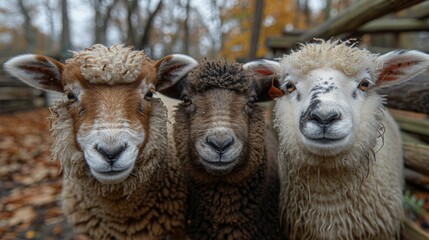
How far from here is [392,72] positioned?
8.83ft

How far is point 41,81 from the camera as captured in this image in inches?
104

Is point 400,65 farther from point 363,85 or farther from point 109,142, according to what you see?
point 109,142

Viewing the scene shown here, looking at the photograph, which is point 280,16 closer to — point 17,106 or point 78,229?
point 17,106

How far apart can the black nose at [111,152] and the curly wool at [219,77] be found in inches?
33.3

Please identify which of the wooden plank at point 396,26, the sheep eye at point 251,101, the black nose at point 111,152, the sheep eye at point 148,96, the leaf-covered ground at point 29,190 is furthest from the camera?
the wooden plank at point 396,26

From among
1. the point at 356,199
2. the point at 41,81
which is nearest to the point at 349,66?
the point at 356,199

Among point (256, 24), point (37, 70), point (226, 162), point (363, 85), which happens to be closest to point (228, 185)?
point (226, 162)

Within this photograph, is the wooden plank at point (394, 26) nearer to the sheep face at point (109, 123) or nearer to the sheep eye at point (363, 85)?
the sheep eye at point (363, 85)

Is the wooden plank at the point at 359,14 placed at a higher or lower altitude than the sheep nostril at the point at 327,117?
higher

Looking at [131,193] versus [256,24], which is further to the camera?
[256,24]

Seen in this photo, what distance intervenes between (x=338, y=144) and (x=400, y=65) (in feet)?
3.28

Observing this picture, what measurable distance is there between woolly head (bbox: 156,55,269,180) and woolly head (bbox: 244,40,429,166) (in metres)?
0.28

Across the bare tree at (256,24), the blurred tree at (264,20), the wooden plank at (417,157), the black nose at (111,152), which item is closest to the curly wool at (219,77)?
the black nose at (111,152)

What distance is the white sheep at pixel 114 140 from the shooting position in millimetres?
2211
